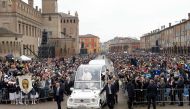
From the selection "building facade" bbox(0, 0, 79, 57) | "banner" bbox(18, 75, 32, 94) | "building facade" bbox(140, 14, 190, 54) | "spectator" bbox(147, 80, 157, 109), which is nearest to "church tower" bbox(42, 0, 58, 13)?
"building facade" bbox(0, 0, 79, 57)

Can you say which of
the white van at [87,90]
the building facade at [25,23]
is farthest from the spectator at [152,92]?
the building facade at [25,23]

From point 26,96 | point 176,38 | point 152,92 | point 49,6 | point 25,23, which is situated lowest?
point 26,96

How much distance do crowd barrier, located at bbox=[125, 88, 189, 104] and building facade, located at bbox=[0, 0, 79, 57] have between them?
44.3 m

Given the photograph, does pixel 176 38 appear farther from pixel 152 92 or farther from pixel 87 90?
pixel 87 90

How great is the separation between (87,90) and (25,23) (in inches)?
2520

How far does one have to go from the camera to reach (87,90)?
67.3ft

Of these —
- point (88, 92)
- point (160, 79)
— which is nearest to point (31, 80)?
point (88, 92)

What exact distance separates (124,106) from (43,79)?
18.3 feet

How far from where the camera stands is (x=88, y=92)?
2014 cm

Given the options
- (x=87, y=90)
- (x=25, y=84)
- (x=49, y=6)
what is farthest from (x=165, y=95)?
(x=49, y=6)

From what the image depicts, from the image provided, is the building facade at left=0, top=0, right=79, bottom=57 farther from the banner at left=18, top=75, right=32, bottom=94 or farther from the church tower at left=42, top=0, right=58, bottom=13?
the banner at left=18, top=75, right=32, bottom=94

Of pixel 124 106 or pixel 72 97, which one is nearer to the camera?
pixel 72 97

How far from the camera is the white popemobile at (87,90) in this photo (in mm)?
19406

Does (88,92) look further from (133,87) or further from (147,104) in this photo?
(147,104)
